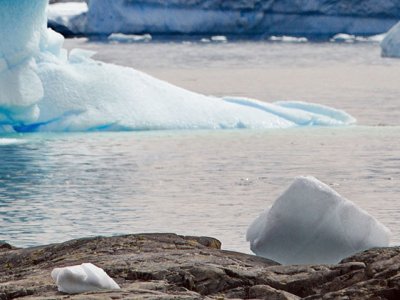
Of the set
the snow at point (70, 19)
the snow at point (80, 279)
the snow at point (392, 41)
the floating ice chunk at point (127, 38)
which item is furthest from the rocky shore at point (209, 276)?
the snow at point (70, 19)

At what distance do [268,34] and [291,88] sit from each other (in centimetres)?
2002

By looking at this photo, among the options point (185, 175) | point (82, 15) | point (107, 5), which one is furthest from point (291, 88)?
point (82, 15)

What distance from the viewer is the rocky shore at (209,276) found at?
347 cm

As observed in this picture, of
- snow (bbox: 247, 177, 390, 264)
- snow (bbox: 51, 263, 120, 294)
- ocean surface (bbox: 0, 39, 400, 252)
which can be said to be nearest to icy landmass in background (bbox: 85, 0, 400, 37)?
ocean surface (bbox: 0, 39, 400, 252)

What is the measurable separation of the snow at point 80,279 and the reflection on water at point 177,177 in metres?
1.73

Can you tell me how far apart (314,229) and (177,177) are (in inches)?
116

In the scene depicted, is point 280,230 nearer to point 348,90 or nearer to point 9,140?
point 9,140

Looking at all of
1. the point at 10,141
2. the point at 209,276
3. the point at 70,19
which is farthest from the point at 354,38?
the point at 209,276

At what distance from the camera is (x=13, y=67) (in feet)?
34.2

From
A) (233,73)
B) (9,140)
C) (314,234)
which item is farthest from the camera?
(233,73)

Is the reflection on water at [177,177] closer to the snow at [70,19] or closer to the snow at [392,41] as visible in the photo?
the snow at [392,41]

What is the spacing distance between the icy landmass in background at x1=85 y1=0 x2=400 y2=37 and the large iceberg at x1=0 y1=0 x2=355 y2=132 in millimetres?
22425

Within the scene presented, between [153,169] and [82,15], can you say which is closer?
[153,169]

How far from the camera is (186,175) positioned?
303 inches
